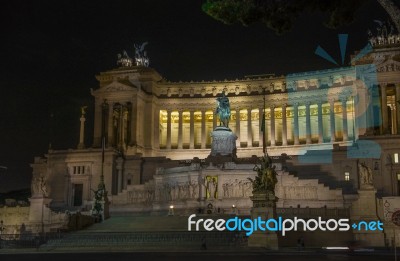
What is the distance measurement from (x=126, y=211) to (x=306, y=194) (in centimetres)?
2144

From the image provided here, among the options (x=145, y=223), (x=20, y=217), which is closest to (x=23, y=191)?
(x=20, y=217)

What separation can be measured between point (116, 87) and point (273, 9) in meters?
71.9

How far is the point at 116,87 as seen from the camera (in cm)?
9369

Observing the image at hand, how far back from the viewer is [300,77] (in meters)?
98.5

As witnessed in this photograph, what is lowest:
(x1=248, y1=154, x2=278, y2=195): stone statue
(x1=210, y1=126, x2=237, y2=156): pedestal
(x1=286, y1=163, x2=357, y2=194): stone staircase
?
(x1=248, y1=154, x2=278, y2=195): stone statue

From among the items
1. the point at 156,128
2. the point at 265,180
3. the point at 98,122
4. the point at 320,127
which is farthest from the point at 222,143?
the point at 265,180

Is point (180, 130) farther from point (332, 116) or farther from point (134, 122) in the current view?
point (332, 116)

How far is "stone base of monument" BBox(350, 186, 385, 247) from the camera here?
153 feet

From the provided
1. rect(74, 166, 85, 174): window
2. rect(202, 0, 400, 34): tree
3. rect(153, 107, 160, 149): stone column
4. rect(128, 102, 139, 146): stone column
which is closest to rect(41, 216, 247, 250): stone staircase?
rect(202, 0, 400, 34): tree

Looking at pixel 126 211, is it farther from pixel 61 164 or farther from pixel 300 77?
pixel 300 77

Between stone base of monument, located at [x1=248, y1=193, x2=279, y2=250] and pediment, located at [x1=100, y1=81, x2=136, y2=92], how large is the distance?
56.5m

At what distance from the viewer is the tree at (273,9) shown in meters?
23.8

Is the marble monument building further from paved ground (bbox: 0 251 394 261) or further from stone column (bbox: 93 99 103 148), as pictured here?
paved ground (bbox: 0 251 394 261)

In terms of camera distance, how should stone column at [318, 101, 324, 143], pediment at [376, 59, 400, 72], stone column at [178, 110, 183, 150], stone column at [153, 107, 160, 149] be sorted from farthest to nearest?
stone column at [178, 110, 183, 150] < stone column at [153, 107, 160, 149] < stone column at [318, 101, 324, 143] < pediment at [376, 59, 400, 72]
